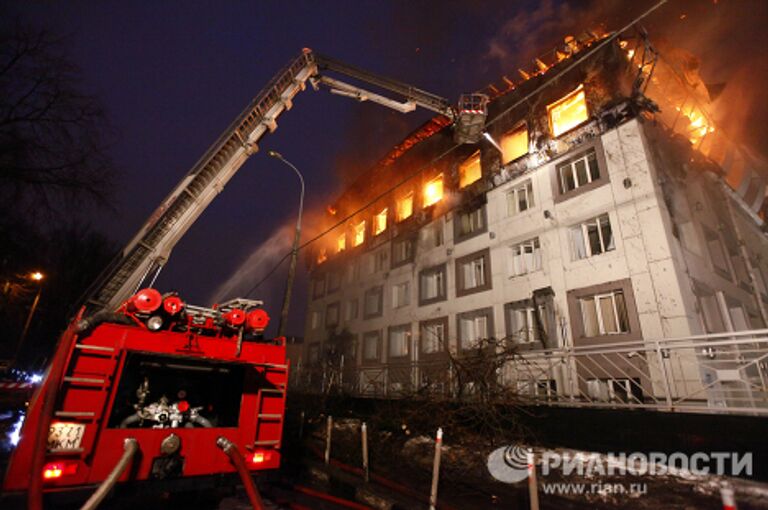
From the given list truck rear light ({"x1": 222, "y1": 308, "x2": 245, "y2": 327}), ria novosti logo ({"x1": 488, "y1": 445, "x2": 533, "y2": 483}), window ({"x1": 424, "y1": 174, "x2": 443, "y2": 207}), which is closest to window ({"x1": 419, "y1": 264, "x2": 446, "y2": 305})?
window ({"x1": 424, "y1": 174, "x2": 443, "y2": 207})

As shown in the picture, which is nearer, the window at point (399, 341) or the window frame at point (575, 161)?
the window frame at point (575, 161)

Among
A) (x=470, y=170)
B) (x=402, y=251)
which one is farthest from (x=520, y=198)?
(x=402, y=251)

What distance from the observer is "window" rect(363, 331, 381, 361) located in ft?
83.0

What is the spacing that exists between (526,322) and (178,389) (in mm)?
14665

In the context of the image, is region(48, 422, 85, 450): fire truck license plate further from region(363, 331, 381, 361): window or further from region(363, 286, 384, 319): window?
region(363, 286, 384, 319): window

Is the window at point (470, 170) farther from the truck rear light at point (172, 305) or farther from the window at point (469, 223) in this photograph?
the truck rear light at point (172, 305)

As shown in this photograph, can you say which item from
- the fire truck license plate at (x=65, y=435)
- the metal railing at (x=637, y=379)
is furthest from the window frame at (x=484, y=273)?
the fire truck license plate at (x=65, y=435)

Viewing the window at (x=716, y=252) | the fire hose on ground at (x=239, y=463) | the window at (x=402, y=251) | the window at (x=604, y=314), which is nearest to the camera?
the fire hose on ground at (x=239, y=463)

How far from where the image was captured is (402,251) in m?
26.1

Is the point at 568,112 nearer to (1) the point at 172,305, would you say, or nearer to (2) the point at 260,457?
(1) the point at 172,305

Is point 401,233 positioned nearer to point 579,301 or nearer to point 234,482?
point 579,301

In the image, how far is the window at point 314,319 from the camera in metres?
33.0

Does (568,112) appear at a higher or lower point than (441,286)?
higher

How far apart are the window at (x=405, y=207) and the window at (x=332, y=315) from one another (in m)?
10.2
